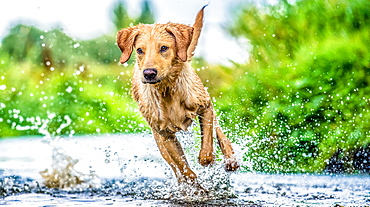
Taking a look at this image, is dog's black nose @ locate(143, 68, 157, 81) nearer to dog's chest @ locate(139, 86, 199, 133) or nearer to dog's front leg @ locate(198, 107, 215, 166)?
dog's chest @ locate(139, 86, 199, 133)

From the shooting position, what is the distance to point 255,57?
10.6 meters

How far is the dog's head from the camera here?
5.29 metres

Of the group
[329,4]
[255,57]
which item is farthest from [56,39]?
[329,4]

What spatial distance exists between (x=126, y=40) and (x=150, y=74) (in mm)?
623

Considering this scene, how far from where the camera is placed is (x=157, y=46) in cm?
539

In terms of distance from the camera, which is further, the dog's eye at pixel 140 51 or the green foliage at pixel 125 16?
the green foliage at pixel 125 16

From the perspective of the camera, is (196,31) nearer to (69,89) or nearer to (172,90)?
(172,90)

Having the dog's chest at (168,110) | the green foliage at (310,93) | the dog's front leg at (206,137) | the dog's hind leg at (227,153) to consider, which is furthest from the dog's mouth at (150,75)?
the green foliage at (310,93)

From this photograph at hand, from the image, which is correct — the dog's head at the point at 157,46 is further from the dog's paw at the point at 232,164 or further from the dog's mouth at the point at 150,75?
the dog's paw at the point at 232,164

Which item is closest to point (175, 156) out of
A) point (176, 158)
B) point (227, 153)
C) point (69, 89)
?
point (176, 158)

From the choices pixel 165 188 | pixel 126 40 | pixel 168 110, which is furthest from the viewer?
pixel 165 188

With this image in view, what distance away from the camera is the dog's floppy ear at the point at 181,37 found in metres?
5.49

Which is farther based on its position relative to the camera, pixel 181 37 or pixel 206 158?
pixel 206 158

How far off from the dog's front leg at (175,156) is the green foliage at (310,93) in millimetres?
1938
